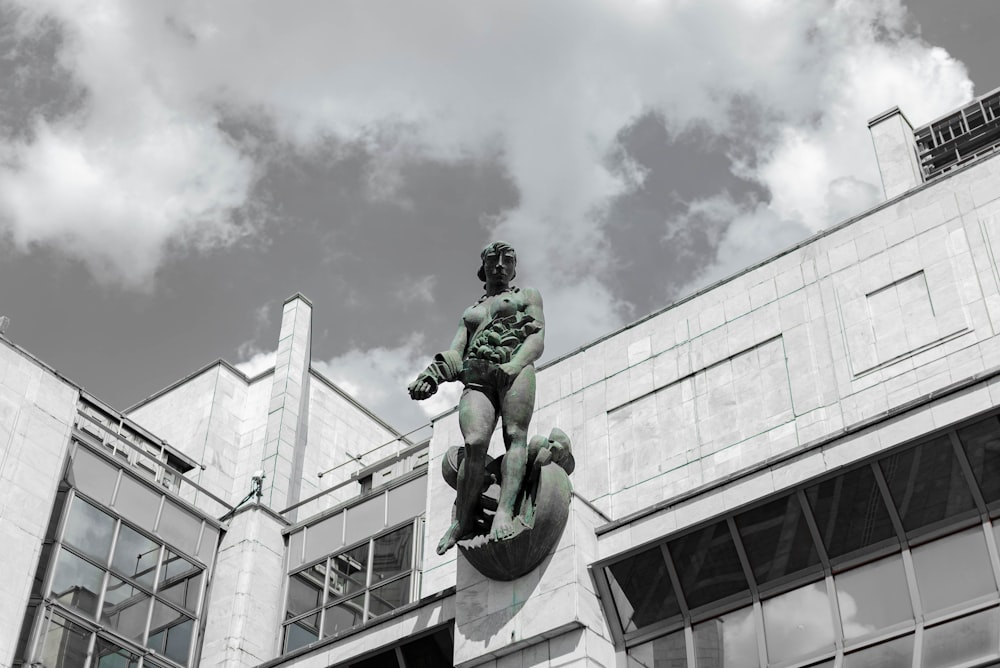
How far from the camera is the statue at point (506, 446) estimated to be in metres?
18.7

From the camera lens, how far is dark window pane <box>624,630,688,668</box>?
1824 centimetres

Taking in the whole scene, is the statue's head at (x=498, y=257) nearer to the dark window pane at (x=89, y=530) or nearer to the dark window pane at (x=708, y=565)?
the dark window pane at (x=708, y=565)

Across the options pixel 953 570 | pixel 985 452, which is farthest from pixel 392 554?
pixel 985 452

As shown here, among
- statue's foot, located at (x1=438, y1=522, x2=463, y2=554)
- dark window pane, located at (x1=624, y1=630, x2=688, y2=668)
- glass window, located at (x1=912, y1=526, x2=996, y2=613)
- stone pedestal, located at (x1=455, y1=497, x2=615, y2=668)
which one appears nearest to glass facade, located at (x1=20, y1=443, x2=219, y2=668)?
statue's foot, located at (x1=438, y1=522, x2=463, y2=554)

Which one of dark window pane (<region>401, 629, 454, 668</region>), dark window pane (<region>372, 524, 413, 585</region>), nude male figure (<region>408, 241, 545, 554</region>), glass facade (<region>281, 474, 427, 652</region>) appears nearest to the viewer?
nude male figure (<region>408, 241, 545, 554</region>)

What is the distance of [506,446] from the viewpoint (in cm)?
1959

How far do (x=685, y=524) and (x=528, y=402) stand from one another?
293cm

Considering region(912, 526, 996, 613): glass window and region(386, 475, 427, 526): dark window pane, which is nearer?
region(912, 526, 996, 613): glass window

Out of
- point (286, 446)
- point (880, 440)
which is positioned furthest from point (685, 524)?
point (286, 446)

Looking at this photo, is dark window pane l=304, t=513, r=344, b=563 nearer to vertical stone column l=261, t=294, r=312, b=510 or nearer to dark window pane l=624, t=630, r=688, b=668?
vertical stone column l=261, t=294, r=312, b=510

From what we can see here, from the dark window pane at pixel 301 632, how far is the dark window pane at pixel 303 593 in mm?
392

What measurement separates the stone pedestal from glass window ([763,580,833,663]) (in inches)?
90.7

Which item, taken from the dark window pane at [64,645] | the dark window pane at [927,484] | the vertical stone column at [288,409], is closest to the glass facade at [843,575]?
the dark window pane at [927,484]

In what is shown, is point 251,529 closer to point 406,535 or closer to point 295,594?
point 295,594
